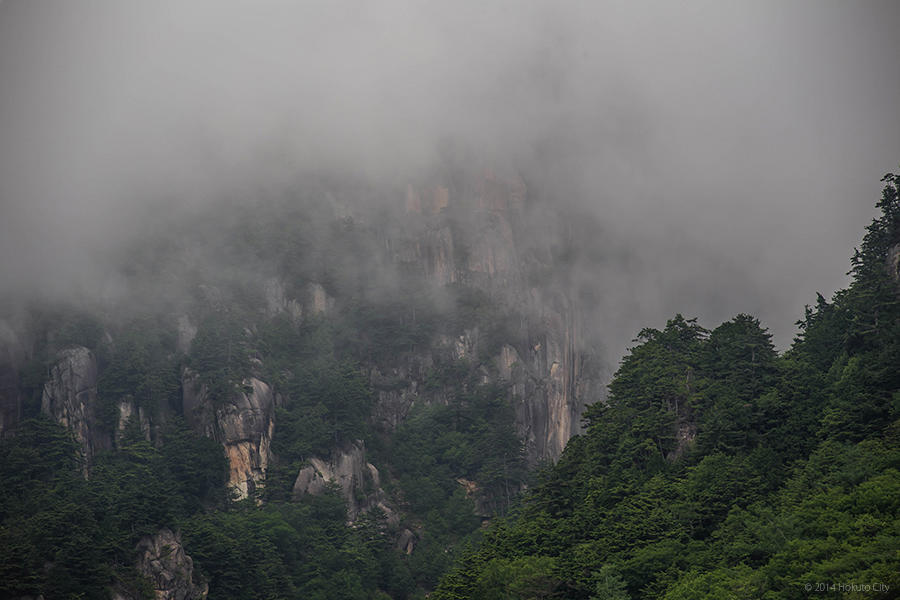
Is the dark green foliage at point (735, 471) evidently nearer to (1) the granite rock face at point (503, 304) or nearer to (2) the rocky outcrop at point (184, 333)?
(1) the granite rock face at point (503, 304)

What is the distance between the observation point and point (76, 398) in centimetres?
8481

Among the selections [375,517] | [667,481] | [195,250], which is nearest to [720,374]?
[667,481]

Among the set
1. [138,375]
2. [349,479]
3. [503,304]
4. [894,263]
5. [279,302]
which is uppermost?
[279,302]

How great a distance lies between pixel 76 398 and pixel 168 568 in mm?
26047

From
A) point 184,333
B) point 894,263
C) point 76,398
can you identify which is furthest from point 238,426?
point 894,263

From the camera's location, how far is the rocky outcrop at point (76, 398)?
83000mm

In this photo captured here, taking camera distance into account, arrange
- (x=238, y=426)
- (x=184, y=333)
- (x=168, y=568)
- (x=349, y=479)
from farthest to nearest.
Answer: (x=184, y=333)
(x=349, y=479)
(x=238, y=426)
(x=168, y=568)

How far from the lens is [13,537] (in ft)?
186

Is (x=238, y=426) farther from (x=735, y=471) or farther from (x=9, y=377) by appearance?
(x=735, y=471)

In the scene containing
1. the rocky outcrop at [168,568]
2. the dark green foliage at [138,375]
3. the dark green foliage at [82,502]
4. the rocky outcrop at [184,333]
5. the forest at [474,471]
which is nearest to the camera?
the forest at [474,471]

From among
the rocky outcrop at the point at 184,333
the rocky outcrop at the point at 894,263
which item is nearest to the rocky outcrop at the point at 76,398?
the rocky outcrop at the point at 184,333

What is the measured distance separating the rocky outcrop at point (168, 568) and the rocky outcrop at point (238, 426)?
18057 millimetres

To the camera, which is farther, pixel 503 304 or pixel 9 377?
pixel 503 304

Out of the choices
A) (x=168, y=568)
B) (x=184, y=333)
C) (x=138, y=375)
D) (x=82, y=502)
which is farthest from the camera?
→ (x=184, y=333)
